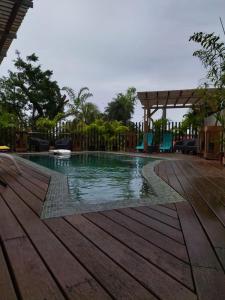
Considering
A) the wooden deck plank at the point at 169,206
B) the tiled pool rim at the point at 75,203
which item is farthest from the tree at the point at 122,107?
the wooden deck plank at the point at 169,206

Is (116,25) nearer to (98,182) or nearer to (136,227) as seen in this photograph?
(98,182)

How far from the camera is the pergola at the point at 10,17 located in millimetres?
3300

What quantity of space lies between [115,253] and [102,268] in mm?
196

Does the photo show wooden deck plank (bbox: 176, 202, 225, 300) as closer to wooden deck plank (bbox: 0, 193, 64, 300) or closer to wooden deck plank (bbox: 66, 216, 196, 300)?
wooden deck plank (bbox: 66, 216, 196, 300)

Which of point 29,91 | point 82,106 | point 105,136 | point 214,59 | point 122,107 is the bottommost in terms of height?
point 105,136

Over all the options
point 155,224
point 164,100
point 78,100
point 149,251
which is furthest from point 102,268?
point 78,100

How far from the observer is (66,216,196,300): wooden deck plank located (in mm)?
1248

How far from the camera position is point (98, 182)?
4645 mm

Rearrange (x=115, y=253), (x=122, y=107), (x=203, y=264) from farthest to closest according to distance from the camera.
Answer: (x=122, y=107)
(x=115, y=253)
(x=203, y=264)

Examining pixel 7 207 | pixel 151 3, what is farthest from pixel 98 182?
pixel 151 3

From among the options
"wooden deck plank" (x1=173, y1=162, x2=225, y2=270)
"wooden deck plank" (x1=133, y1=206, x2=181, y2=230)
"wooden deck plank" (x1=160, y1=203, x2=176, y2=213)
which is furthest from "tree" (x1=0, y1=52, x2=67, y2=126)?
"wooden deck plank" (x1=133, y1=206, x2=181, y2=230)

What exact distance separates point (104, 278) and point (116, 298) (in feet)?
0.55

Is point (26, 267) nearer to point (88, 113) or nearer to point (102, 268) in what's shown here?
point (102, 268)

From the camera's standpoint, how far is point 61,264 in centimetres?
147
